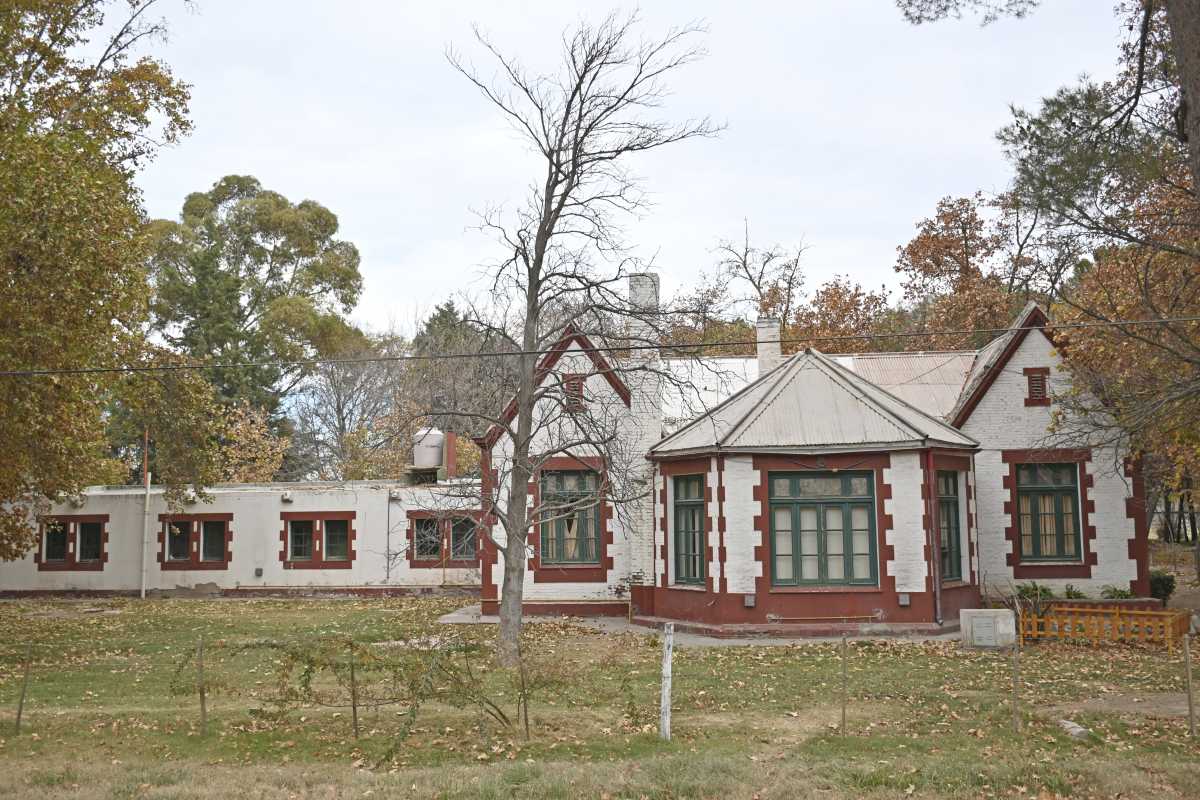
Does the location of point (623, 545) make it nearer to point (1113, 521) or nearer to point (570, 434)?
point (570, 434)

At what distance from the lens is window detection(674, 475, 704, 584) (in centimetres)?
2303

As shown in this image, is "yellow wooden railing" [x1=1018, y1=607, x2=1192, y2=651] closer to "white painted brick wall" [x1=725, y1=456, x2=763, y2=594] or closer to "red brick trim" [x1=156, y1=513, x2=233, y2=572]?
"white painted brick wall" [x1=725, y1=456, x2=763, y2=594]

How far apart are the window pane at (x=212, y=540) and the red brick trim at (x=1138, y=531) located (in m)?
27.2

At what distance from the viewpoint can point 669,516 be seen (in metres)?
23.9

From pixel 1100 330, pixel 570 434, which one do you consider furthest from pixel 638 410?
pixel 1100 330

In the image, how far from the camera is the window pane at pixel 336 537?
3531cm

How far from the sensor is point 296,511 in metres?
35.4

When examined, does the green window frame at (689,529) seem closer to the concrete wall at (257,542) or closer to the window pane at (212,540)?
the concrete wall at (257,542)

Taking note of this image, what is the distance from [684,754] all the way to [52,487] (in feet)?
62.7

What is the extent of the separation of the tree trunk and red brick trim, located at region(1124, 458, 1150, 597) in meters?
15.1

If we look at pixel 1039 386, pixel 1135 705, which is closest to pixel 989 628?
pixel 1135 705

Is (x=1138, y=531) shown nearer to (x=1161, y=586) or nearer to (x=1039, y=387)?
(x=1161, y=586)

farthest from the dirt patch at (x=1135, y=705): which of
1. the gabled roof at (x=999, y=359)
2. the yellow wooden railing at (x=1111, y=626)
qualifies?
the gabled roof at (x=999, y=359)

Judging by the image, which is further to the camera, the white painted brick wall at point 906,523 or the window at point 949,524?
the window at point 949,524
